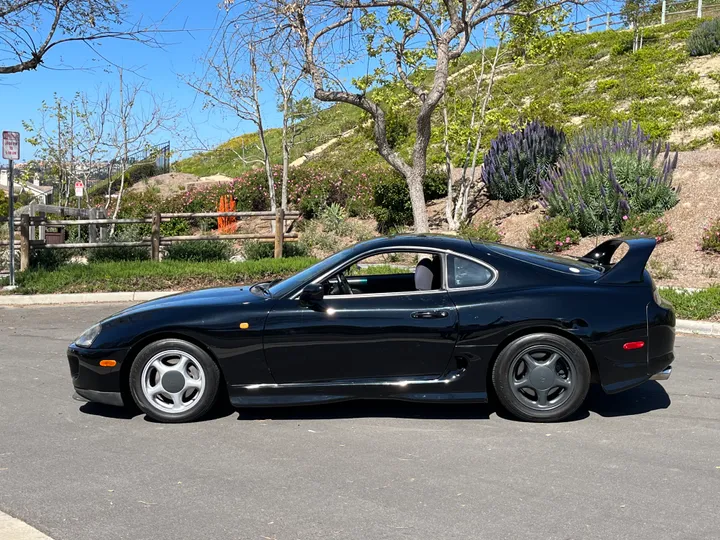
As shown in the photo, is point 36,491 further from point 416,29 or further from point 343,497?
point 416,29

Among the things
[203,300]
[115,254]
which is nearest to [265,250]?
[115,254]

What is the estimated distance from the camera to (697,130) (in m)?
28.0

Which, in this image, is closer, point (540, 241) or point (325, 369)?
point (325, 369)

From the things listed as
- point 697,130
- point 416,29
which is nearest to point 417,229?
point 416,29

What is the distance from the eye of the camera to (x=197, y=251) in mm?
16531

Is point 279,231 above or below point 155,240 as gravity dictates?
above

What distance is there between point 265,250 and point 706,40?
1153 inches

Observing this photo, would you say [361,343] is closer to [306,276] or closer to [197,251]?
[306,276]

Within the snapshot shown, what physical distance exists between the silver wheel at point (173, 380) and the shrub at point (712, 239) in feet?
37.5

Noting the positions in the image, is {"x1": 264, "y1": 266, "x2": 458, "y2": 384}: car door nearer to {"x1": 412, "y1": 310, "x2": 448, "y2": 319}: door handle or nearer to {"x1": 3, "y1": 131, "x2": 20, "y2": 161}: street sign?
{"x1": 412, "y1": 310, "x2": 448, "y2": 319}: door handle

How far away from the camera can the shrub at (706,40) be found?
3706cm

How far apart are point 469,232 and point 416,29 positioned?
15.5 ft

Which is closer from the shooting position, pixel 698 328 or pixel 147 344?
pixel 147 344

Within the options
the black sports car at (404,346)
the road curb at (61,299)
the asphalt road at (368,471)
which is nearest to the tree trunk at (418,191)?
the road curb at (61,299)
